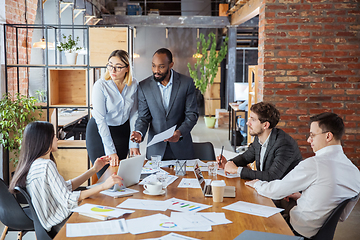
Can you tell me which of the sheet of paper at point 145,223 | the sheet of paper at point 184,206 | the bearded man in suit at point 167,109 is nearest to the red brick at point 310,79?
the bearded man in suit at point 167,109

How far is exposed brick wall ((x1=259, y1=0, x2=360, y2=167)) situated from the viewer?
4289 millimetres

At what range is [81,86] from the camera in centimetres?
470

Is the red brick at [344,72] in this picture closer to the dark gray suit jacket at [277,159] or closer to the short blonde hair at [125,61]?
the dark gray suit jacket at [277,159]

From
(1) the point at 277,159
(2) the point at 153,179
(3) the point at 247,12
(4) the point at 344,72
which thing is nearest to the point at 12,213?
(2) the point at 153,179

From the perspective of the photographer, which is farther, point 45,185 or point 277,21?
point 277,21

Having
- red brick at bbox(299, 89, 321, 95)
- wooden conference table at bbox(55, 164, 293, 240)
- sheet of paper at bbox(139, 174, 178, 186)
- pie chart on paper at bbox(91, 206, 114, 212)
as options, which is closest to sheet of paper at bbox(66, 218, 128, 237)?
wooden conference table at bbox(55, 164, 293, 240)

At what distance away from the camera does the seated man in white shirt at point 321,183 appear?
198cm

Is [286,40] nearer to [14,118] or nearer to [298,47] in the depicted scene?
[298,47]

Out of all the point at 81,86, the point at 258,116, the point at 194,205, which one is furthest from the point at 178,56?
the point at 194,205

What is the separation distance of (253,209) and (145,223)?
589 mm

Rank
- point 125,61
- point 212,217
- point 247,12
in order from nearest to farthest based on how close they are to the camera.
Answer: point 212,217 < point 125,61 < point 247,12

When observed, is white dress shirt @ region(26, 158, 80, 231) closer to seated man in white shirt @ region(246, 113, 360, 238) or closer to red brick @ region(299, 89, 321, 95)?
seated man in white shirt @ region(246, 113, 360, 238)

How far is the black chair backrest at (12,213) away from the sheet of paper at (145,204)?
0.74m

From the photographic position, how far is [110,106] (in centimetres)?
306
